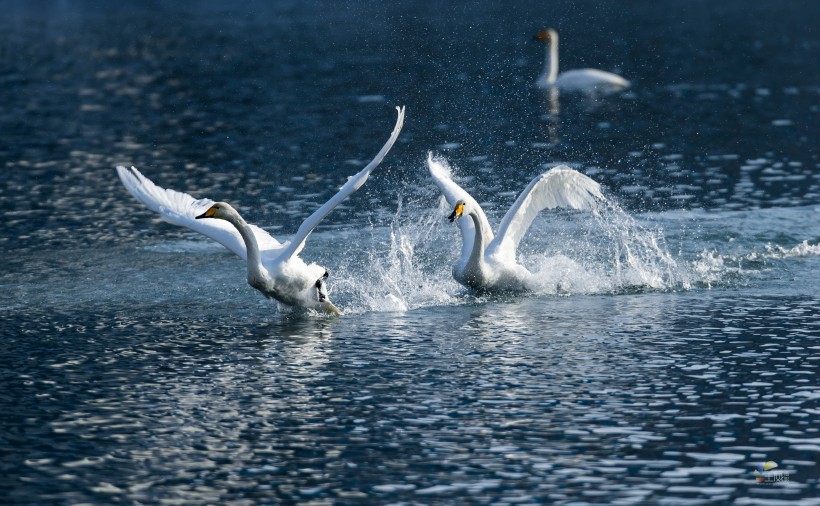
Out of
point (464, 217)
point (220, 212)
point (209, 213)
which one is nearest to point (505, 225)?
Answer: point (464, 217)

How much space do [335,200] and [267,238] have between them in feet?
7.16

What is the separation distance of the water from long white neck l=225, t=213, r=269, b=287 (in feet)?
1.95

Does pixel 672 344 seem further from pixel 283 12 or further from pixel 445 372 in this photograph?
pixel 283 12

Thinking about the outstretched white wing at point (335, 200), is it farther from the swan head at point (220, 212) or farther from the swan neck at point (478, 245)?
the swan neck at point (478, 245)

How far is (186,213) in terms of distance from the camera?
16.9 m

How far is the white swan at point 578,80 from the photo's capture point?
3888cm

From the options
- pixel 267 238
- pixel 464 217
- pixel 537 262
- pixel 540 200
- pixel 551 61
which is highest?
pixel 551 61

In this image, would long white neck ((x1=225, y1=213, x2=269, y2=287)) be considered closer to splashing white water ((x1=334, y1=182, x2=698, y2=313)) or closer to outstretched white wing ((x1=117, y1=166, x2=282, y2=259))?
outstretched white wing ((x1=117, y1=166, x2=282, y2=259))

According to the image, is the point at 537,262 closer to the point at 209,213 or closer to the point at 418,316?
the point at 418,316

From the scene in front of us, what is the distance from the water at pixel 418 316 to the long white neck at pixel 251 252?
59cm

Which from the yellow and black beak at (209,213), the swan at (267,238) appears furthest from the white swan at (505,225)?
the yellow and black beak at (209,213)

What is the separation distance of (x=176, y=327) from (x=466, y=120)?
18309 mm

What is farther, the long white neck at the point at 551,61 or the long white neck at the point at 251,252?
the long white neck at the point at 551,61

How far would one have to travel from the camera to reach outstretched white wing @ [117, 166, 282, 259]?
16531mm
